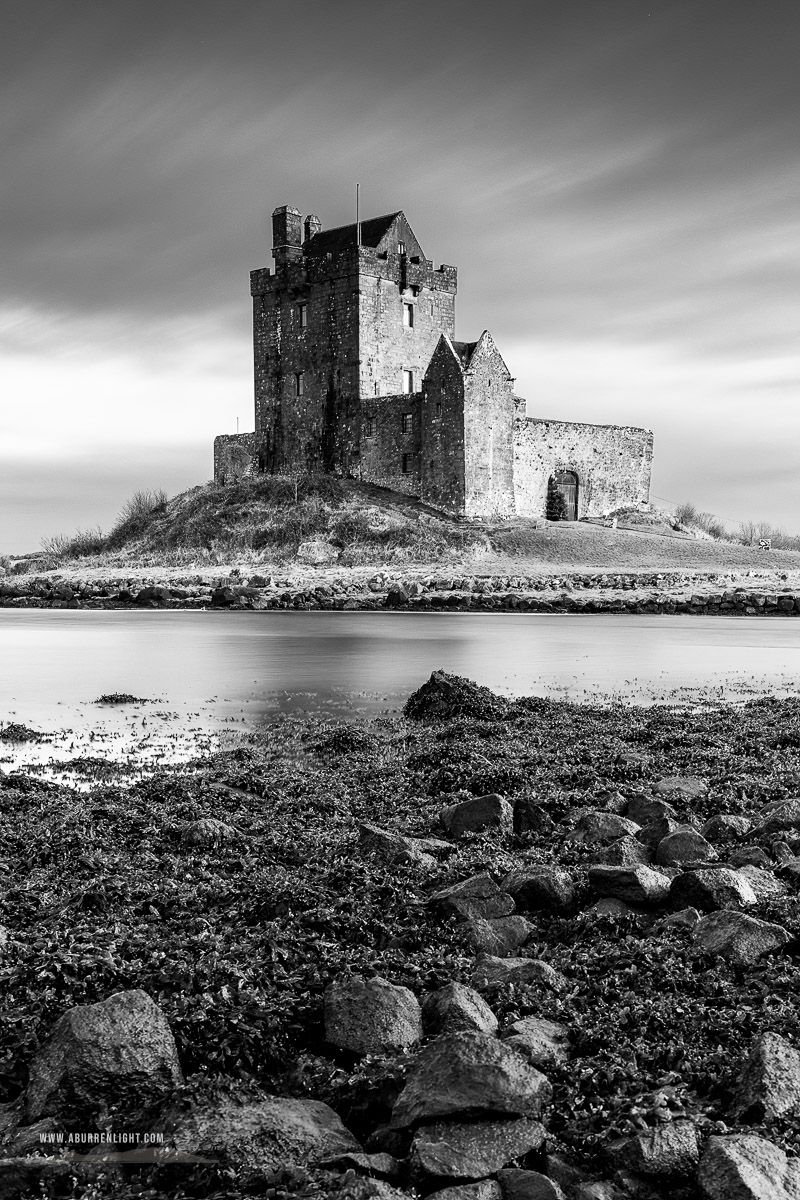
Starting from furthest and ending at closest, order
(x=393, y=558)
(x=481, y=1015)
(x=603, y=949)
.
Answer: (x=393, y=558) < (x=603, y=949) < (x=481, y=1015)

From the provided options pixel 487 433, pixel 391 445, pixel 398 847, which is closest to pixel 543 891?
pixel 398 847

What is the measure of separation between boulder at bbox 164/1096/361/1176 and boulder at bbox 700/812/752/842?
3.28 m

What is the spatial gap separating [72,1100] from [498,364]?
42.3m

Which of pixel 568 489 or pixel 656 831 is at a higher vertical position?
pixel 568 489

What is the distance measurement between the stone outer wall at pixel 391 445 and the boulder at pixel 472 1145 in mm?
41855

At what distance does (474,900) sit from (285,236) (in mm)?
46922

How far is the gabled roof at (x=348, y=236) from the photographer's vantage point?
46688 mm

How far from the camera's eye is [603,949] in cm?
409

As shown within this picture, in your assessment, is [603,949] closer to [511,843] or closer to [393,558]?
[511,843]

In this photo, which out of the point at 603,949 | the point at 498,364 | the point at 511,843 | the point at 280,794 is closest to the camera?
the point at 603,949

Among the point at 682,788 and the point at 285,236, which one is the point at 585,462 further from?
the point at 682,788

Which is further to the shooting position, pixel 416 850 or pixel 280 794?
pixel 280 794

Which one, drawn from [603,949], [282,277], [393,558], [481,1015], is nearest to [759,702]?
[603,949]

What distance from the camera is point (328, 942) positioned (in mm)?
4211
